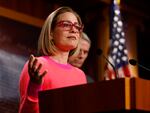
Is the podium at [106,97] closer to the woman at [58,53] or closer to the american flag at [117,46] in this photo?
the woman at [58,53]

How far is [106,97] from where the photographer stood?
1.99 m

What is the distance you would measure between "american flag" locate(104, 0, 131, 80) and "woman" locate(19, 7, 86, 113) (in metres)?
1.95

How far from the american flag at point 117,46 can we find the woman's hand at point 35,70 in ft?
8.16

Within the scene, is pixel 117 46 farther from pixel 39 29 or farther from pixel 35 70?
pixel 35 70

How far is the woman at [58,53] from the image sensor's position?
2588 millimetres

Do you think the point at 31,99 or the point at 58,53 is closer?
the point at 31,99

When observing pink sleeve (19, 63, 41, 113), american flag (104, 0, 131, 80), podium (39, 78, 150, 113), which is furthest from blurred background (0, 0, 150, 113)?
podium (39, 78, 150, 113)

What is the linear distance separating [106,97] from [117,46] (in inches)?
117

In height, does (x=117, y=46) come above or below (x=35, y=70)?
above

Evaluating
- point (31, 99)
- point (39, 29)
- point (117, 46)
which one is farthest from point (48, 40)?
point (117, 46)

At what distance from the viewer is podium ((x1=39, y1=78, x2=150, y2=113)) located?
6.39 ft

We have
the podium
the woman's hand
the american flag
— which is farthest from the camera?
the american flag

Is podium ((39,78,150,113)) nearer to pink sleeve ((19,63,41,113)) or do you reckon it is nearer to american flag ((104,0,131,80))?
pink sleeve ((19,63,41,113))

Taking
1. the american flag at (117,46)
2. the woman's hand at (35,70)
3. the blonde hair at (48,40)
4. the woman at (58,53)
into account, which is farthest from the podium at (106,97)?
the american flag at (117,46)
